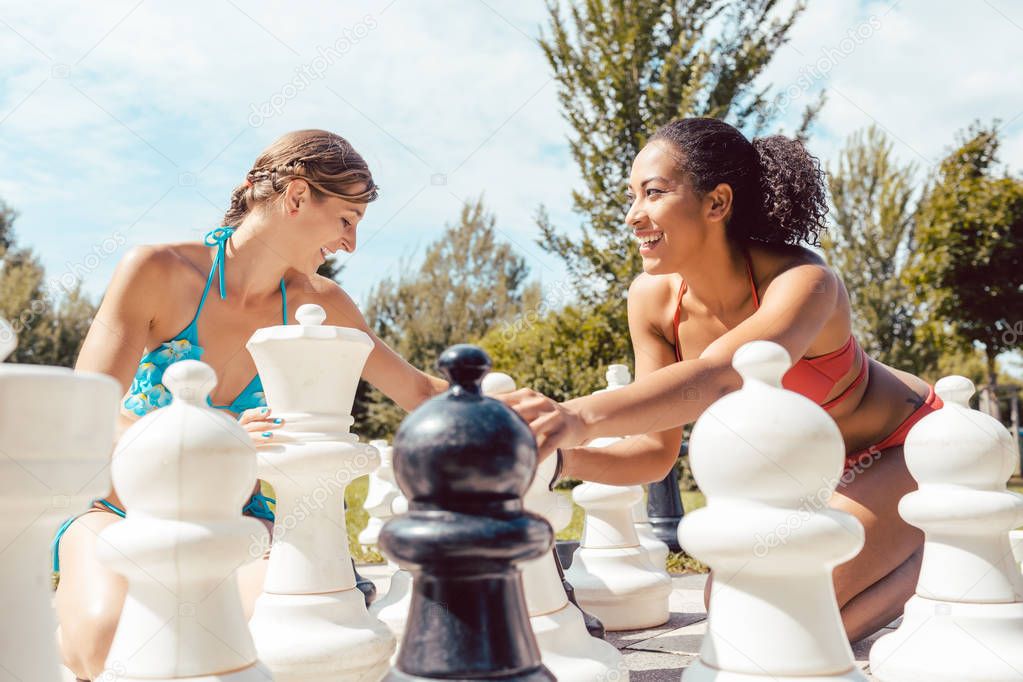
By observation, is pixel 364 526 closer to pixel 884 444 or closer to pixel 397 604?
pixel 884 444

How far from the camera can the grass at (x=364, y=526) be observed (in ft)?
13.8

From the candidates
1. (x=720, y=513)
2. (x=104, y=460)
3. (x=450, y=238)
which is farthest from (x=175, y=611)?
(x=450, y=238)

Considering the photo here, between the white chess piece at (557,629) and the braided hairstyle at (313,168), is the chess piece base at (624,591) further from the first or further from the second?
the braided hairstyle at (313,168)

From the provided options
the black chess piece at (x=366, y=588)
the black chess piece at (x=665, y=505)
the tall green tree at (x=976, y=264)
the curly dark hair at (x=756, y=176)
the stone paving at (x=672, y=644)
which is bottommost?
the stone paving at (x=672, y=644)

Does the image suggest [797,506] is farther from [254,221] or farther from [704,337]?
[254,221]

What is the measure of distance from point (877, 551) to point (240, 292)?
2.01 metres

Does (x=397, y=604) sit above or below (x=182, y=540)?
below

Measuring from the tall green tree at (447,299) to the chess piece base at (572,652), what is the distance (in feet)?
59.9

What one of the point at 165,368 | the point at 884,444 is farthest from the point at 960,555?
the point at 165,368

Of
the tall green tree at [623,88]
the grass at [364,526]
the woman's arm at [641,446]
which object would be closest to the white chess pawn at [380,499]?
the grass at [364,526]

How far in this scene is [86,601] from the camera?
1943 mm

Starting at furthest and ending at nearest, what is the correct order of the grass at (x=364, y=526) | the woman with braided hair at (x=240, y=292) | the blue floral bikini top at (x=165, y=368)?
the grass at (x=364, y=526), the blue floral bikini top at (x=165, y=368), the woman with braided hair at (x=240, y=292)

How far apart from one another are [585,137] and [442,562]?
12.8 metres

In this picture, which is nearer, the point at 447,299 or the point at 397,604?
the point at 397,604
